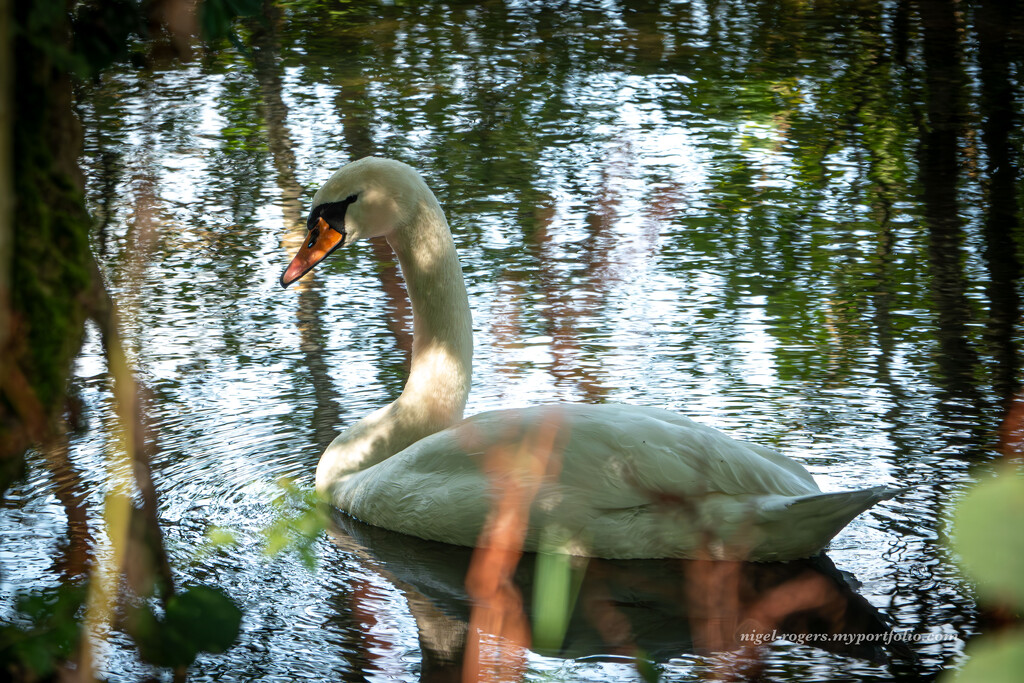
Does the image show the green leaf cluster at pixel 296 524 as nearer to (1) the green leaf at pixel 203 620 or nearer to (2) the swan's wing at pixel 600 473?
(2) the swan's wing at pixel 600 473

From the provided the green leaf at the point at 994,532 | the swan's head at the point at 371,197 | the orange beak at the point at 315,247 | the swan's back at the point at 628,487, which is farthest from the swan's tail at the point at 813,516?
the green leaf at the point at 994,532

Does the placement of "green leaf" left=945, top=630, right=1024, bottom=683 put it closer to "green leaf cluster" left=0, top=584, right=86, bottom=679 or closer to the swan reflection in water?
"green leaf cluster" left=0, top=584, right=86, bottom=679

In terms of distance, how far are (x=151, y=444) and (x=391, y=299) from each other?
207 centimetres

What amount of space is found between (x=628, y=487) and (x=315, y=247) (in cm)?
168

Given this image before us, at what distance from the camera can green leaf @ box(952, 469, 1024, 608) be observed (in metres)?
0.67

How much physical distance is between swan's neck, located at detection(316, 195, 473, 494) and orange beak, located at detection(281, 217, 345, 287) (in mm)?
230

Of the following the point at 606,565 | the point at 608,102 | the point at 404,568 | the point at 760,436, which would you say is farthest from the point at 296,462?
the point at 608,102

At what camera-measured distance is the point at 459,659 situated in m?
3.27

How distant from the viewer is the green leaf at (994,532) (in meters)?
0.67

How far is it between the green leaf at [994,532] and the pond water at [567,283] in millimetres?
2532

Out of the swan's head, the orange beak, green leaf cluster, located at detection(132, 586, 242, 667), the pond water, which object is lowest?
the pond water

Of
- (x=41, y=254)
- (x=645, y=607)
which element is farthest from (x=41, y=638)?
(x=645, y=607)

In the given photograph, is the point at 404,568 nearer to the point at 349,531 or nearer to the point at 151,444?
the point at 349,531

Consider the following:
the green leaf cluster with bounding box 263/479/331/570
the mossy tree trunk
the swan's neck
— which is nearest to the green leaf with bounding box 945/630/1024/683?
the mossy tree trunk
